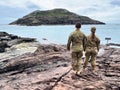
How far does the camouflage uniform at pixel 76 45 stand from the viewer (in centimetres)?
1716

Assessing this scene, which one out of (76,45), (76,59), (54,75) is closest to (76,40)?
(76,45)

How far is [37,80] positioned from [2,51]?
23031 mm

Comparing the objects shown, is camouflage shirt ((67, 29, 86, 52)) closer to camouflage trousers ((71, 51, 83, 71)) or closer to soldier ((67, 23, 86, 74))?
soldier ((67, 23, 86, 74))

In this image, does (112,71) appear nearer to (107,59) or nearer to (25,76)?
(107,59)

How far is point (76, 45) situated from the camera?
1719 centimetres

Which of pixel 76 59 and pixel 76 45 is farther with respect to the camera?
pixel 76 59

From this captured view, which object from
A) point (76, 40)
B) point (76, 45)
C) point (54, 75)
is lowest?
point (54, 75)

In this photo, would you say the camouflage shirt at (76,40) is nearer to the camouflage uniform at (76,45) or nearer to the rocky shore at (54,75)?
the camouflage uniform at (76,45)

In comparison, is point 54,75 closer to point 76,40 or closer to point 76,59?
point 76,59

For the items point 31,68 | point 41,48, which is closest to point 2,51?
point 41,48

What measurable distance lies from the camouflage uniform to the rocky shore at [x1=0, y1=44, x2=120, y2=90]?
1.96ft

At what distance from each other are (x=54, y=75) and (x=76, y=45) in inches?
77.0

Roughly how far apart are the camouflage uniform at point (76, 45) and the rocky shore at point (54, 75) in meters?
0.60

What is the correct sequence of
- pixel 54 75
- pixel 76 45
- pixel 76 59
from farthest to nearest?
pixel 54 75 < pixel 76 59 < pixel 76 45
